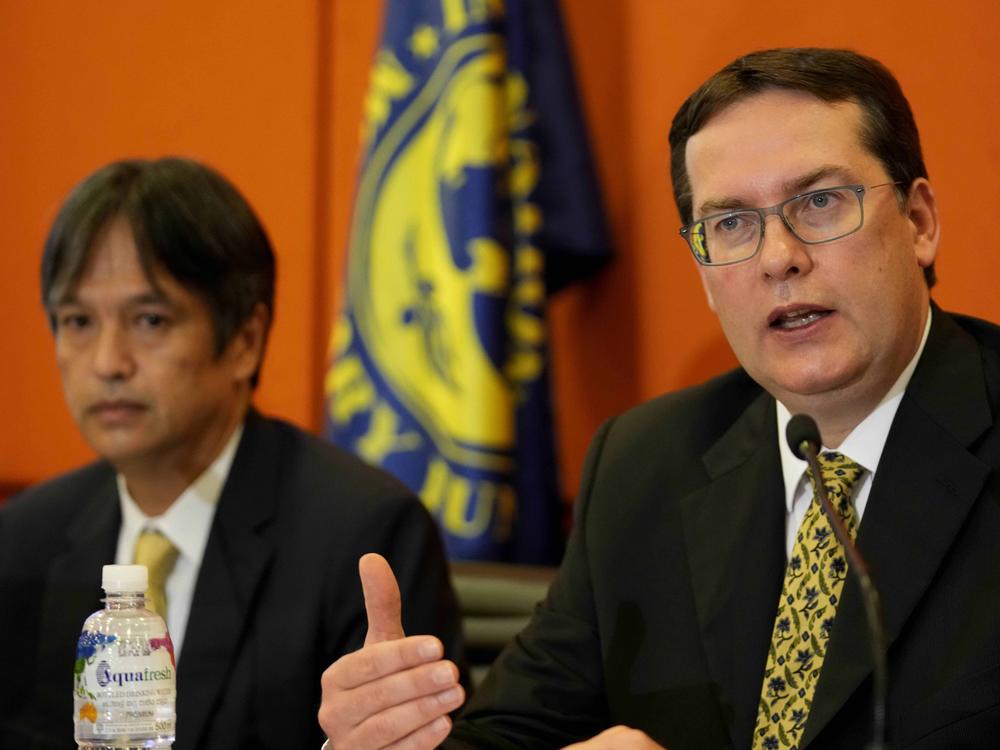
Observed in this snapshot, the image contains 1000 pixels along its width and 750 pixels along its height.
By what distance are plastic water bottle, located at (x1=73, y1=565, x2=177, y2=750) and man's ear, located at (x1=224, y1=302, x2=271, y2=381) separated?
854mm

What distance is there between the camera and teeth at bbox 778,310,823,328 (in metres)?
1.74

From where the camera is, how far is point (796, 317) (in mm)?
1749

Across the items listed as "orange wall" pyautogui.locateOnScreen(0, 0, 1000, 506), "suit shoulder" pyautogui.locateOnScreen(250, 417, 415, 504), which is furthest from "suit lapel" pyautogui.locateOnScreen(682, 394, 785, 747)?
"orange wall" pyautogui.locateOnScreen(0, 0, 1000, 506)

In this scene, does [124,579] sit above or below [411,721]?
above

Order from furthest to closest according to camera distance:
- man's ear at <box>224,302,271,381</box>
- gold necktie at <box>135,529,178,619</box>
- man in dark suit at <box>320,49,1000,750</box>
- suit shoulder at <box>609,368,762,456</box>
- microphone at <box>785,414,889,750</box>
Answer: man's ear at <box>224,302,271,381</box> < gold necktie at <box>135,529,178,619</box> < suit shoulder at <box>609,368,762,456</box> < man in dark suit at <box>320,49,1000,750</box> < microphone at <box>785,414,889,750</box>

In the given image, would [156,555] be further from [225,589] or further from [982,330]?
[982,330]

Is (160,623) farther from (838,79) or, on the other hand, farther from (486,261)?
(486,261)

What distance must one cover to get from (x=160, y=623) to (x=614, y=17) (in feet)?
7.00

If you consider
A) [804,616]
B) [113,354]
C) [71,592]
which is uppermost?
[113,354]

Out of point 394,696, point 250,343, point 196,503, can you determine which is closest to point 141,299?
point 250,343

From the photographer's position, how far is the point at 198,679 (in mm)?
2246

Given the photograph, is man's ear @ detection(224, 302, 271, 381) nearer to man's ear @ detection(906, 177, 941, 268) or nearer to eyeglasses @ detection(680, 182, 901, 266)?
eyeglasses @ detection(680, 182, 901, 266)

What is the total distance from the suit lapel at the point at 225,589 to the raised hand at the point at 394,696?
701mm

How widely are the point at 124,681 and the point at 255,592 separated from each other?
63cm
